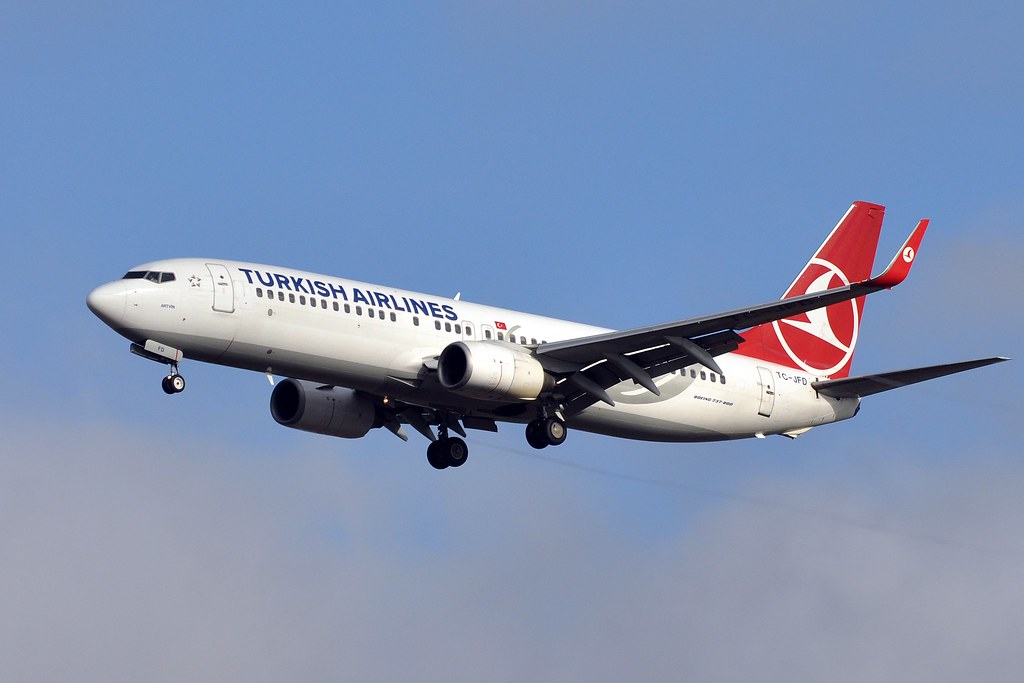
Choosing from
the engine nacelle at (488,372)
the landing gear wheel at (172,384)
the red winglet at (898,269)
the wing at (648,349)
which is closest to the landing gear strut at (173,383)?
the landing gear wheel at (172,384)

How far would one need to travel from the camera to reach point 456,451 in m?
54.8

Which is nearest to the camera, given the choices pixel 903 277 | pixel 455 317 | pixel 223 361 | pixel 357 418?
pixel 903 277

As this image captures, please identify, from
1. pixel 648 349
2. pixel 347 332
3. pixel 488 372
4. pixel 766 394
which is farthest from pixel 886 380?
pixel 347 332

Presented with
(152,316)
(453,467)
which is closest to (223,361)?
(152,316)

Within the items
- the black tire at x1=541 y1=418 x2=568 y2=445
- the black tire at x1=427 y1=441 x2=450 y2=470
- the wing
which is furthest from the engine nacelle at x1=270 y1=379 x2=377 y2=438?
the wing

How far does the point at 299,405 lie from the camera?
53500mm

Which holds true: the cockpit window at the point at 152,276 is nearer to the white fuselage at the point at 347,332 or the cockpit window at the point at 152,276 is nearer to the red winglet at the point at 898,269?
the white fuselage at the point at 347,332

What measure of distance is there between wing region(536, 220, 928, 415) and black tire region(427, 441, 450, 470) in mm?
5116

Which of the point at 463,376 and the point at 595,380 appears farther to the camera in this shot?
the point at 595,380

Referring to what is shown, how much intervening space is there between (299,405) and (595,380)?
9.62 meters

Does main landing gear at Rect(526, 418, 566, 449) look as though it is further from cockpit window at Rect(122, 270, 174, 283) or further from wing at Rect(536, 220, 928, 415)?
cockpit window at Rect(122, 270, 174, 283)

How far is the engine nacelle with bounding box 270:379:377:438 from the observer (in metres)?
53.4

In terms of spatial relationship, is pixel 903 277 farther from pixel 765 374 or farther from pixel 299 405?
pixel 299 405

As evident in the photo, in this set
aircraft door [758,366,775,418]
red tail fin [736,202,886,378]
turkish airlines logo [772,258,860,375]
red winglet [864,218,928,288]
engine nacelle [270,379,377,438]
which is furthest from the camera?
turkish airlines logo [772,258,860,375]
